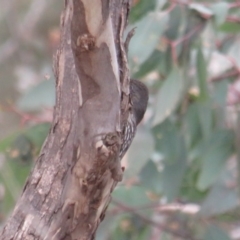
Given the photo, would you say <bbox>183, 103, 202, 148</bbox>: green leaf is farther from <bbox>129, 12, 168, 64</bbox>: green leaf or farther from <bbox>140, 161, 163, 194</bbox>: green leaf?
<bbox>129, 12, 168, 64</bbox>: green leaf

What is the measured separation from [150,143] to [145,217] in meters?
0.46

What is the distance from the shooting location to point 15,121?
3857mm

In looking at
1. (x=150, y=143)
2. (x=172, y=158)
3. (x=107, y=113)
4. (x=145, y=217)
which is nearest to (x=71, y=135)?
(x=107, y=113)

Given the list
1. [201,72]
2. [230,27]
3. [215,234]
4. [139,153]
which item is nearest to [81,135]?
[139,153]

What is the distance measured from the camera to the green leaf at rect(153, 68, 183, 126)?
5.05ft

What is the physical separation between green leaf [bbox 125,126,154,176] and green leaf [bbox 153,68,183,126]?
0.07 meters

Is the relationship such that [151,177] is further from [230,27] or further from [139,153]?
[230,27]

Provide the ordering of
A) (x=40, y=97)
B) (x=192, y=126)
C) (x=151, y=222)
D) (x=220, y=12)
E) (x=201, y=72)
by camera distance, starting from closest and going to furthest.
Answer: (x=220, y=12) < (x=201, y=72) < (x=40, y=97) < (x=192, y=126) < (x=151, y=222)

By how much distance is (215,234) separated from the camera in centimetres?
189

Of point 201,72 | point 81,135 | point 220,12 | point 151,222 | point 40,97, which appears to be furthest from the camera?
point 151,222

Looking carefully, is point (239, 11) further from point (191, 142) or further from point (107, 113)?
point (107, 113)

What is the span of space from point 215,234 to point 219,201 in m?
0.13

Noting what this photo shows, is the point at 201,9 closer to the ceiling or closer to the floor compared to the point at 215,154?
closer to the ceiling

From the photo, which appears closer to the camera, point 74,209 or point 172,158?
point 74,209
